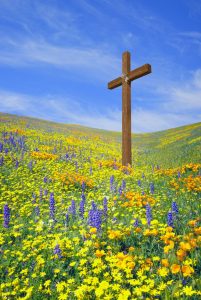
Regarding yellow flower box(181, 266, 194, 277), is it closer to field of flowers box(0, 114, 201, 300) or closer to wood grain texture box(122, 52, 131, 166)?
field of flowers box(0, 114, 201, 300)

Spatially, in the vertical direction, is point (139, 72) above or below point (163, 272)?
above

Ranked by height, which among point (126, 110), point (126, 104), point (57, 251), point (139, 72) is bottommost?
point (57, 251)

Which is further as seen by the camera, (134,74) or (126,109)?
(126,109)

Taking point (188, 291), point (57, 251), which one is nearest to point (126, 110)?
point (57, 251)

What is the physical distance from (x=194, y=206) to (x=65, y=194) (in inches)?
166

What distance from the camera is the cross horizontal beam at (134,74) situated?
12.4 meters

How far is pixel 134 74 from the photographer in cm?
1333

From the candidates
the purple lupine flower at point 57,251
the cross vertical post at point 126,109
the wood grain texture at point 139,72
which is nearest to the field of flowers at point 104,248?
the purple lupine flower at point 57,251

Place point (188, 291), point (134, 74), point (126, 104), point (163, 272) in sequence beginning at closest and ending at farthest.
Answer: point (188, 291), point (163, 272), point (134, 74), point (126, 104)

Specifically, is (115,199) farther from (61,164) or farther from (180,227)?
(61,164)

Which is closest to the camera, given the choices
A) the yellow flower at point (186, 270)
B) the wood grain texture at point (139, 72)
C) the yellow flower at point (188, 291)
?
the yellow flower at point (188, 291)

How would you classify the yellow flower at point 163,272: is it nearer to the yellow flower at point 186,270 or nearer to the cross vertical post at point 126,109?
the yellow flower at point 186,270

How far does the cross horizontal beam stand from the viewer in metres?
12.4

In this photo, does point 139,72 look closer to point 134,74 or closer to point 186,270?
point 134,74
